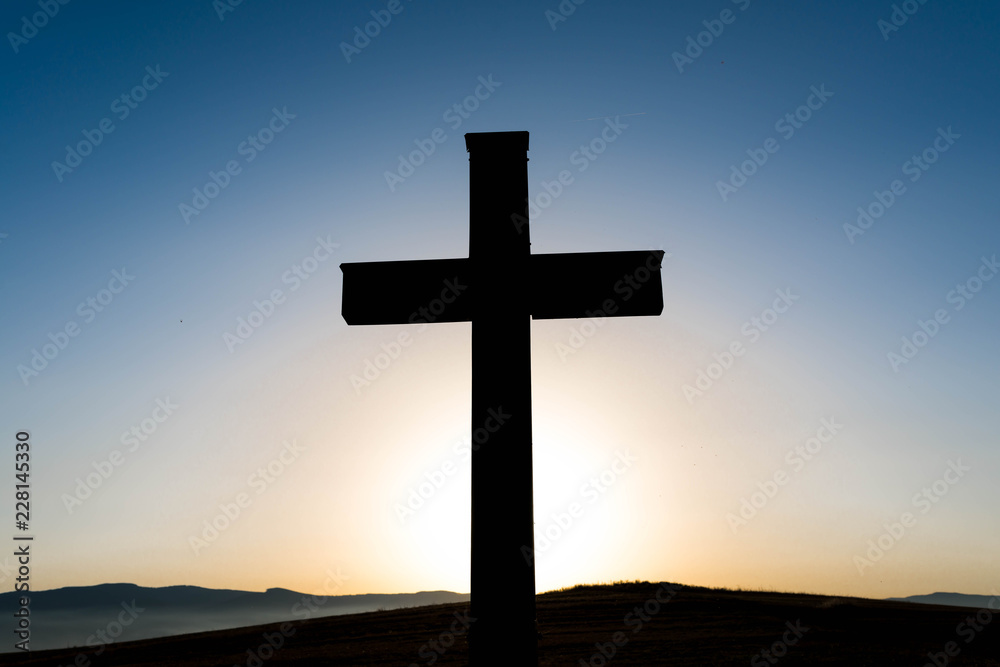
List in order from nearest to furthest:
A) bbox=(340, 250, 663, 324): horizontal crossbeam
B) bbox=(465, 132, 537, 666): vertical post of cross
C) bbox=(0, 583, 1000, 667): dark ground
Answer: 1. bbox=(465, 132, 537, 666): vertical post of cross
2. bbox=(340, 250, 663, 324): horizontal crossbeam
3. bbox=(0, 583, 1000, 667): dark ground

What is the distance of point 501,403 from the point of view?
3037mm

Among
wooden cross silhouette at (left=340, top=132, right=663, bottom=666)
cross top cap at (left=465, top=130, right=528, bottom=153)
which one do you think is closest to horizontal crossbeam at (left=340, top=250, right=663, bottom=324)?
wooden cross silhouette at (left=340, top=132, right=663, bottom=666)

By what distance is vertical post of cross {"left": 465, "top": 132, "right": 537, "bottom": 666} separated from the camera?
2.85m

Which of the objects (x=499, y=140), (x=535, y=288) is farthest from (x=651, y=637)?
(x=499, y=140)

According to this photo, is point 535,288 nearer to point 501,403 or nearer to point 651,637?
point 501,403

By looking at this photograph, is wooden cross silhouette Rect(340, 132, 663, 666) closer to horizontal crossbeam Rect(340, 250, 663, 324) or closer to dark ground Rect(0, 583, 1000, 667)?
horizontal crossbeam Rect(340, 250, 663, 324)

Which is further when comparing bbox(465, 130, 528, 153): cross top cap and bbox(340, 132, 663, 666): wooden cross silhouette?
bbox(465, 130, 528, 153): cross top cap

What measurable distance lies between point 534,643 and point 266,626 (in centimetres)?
1422

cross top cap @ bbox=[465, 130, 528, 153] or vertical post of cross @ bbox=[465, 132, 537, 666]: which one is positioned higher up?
cross top cap @ bbox=[465, 130, 528, 153]

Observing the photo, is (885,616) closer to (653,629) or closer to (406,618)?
(653,629)

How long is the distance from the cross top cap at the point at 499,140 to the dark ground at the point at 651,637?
837 centimetres

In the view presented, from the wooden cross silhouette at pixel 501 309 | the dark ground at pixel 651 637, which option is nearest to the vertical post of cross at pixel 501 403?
the wooden cross silhouette at pixel 501 309

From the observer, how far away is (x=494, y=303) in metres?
3.29

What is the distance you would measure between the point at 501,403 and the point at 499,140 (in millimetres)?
1224
